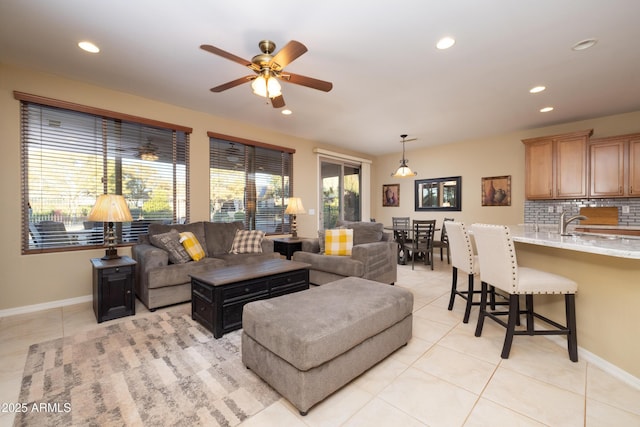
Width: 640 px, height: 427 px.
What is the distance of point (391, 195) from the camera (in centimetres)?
737

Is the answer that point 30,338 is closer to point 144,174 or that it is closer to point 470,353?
point 144,174

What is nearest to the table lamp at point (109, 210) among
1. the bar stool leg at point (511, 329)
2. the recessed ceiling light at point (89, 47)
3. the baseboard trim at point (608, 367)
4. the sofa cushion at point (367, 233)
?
the recessed ceiling light at point (89, 47)

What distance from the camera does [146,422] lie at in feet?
4.74

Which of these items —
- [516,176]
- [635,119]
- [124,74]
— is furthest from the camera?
[516,176]

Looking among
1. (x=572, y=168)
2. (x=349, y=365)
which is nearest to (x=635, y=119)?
(x=572, y=168)

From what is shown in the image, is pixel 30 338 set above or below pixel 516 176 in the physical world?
below

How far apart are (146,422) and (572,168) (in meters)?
6.21

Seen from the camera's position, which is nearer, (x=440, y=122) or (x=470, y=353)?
(x=470, y=353)

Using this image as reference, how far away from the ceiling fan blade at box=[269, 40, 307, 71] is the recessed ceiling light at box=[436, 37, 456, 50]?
1.32 m

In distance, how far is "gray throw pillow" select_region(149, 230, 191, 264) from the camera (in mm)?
3289

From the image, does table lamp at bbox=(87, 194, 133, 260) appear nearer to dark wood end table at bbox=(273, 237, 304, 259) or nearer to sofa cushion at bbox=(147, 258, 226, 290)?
sofa cushion at bbox=(147, 258, 226, 290)

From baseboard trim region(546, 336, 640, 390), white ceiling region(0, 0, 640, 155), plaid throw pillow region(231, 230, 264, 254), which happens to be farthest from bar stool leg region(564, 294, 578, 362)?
plaid throw pillow region(231, 230, 264, 254)

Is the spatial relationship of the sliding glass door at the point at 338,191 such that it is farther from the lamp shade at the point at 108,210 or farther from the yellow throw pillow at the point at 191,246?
the lamp shade at the point at 108,210

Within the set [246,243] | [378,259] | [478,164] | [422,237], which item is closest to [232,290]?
[246,243]
